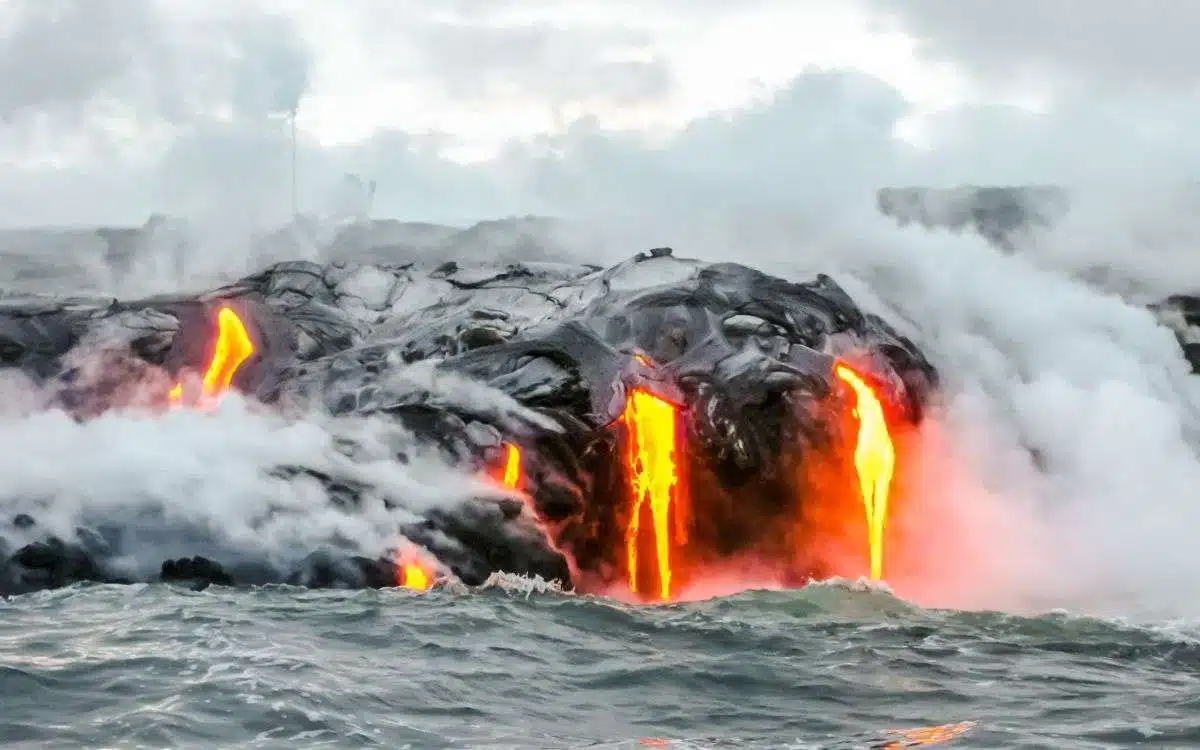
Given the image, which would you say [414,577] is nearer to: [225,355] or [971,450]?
[225,355]

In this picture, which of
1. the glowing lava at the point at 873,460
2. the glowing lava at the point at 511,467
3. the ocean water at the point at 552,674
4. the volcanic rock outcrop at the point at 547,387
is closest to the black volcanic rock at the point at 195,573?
the volcanic rock outcrop at the point at 547,387

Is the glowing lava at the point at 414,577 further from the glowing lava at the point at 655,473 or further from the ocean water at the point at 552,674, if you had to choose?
the glowing lava at the point at 655,473

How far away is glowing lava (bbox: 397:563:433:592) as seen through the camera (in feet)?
59.7

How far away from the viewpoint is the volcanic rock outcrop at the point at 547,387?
19.2 m

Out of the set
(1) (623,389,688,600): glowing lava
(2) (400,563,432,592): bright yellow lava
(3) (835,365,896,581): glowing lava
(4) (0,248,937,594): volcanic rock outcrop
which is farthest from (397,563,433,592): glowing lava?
(3) (835,365,896,581): glowing lava

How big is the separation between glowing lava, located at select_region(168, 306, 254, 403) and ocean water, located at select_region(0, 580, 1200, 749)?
727 centimetres

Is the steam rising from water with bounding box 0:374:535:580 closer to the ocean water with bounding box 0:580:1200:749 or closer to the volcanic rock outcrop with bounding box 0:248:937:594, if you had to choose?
the volcanic rock outcrop with bounding box 0:248:937:594

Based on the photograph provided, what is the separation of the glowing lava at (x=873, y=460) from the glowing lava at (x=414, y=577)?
25.6ft

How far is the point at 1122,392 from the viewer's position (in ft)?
87.7

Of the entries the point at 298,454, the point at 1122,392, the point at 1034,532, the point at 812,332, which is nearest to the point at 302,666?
the point at 298,454

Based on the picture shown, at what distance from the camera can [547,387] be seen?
21703 mm

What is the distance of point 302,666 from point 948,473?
14.4 m

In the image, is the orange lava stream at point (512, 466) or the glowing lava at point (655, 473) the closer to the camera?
the orange lava stream at point (512, 466)

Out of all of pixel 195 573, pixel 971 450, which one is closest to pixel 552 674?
pixel 195 573
